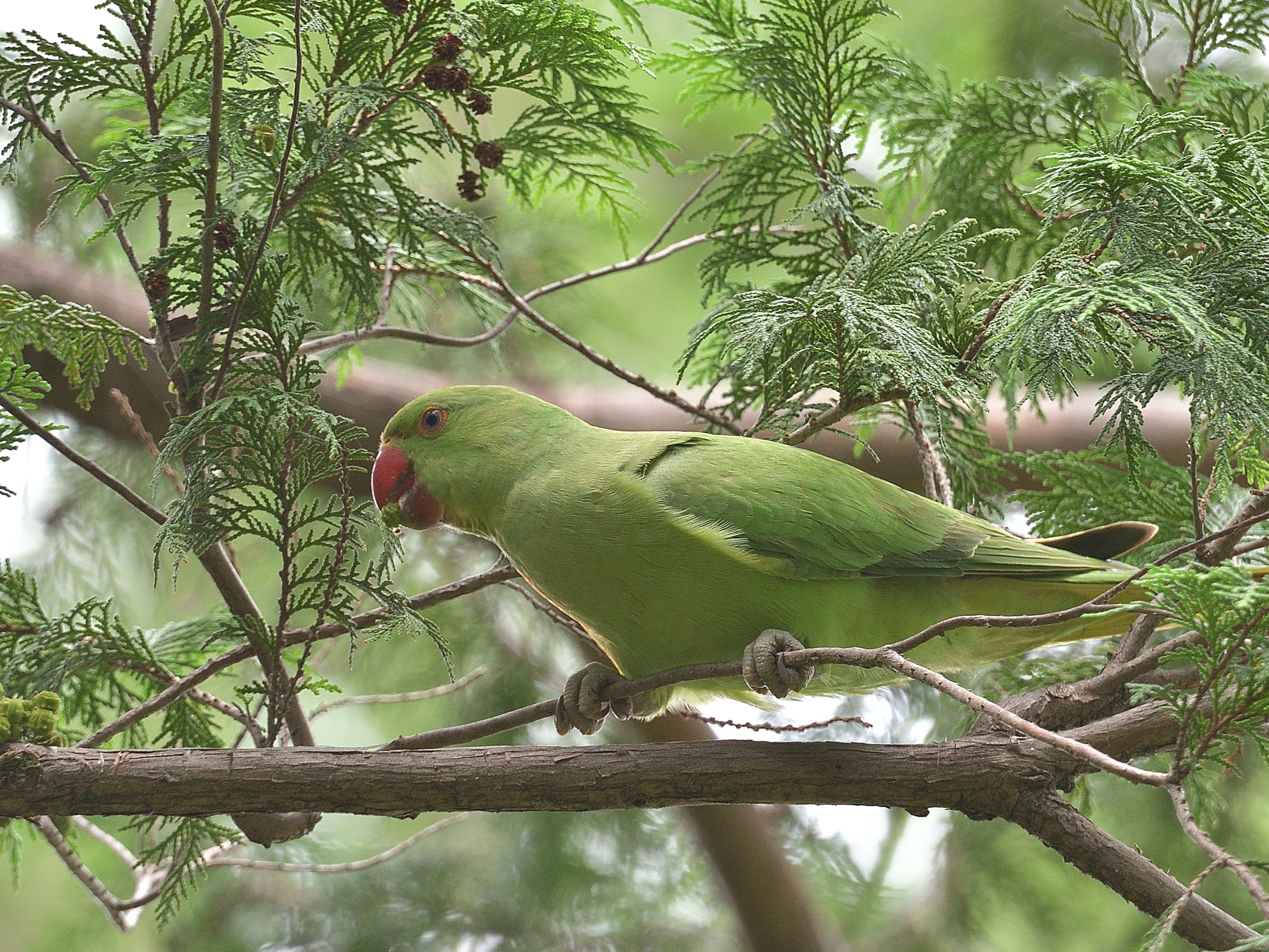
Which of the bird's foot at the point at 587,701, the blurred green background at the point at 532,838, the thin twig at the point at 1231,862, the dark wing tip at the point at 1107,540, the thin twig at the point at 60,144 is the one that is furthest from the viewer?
the blurred green background at the point at 532,838

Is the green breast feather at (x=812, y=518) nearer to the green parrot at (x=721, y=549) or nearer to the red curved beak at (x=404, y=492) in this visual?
the green parrot at (x=721, y=549)

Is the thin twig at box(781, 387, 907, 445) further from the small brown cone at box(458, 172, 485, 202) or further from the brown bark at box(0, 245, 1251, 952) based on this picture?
the small brown cone at box(458, 172, 485, 202)

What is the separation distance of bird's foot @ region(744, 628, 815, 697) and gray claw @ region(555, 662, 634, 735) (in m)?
0.40

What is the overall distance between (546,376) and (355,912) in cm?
241

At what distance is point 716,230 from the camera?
2.74 meters

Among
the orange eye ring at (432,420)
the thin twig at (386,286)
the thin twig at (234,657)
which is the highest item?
the thin twig at (386,286)

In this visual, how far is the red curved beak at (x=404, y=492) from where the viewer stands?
2410 mm

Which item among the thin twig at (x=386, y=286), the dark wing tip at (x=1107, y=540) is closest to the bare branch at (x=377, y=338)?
the thin twig at (x=386, y=286)

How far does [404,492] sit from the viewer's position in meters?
2.43

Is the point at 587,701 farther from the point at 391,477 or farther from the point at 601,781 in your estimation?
the point at 391,477

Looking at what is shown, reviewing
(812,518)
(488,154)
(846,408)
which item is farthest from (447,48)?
(812,518)

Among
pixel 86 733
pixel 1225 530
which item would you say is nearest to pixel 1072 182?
pixel 1225 530

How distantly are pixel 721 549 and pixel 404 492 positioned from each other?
2.64 feet

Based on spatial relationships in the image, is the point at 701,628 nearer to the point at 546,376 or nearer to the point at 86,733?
the point at 86,733
